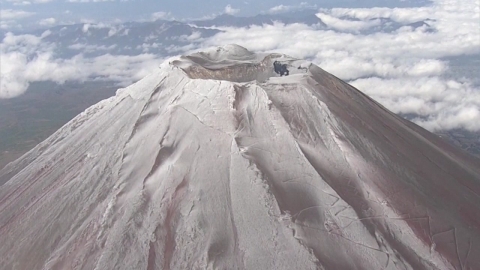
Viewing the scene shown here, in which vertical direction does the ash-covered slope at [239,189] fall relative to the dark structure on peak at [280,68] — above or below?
below

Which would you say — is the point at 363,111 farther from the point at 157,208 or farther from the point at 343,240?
the point at 157,208

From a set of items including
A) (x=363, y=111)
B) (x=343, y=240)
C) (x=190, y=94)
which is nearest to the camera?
(x=343, y=240)

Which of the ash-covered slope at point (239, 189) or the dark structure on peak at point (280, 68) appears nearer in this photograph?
the ash-covered slope at point (239, 189)

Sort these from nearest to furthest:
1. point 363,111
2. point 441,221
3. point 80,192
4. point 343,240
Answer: point 343,240, point 441,221, point 80,192, point 363,111

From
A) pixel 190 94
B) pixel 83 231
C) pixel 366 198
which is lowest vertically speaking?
pixel 83 231

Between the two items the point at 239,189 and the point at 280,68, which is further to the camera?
the point at 280,68

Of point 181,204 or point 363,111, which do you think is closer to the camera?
point 181,204

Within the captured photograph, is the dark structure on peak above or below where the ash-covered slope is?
above

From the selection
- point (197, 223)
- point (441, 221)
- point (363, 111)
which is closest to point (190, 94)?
point (197, 223)
